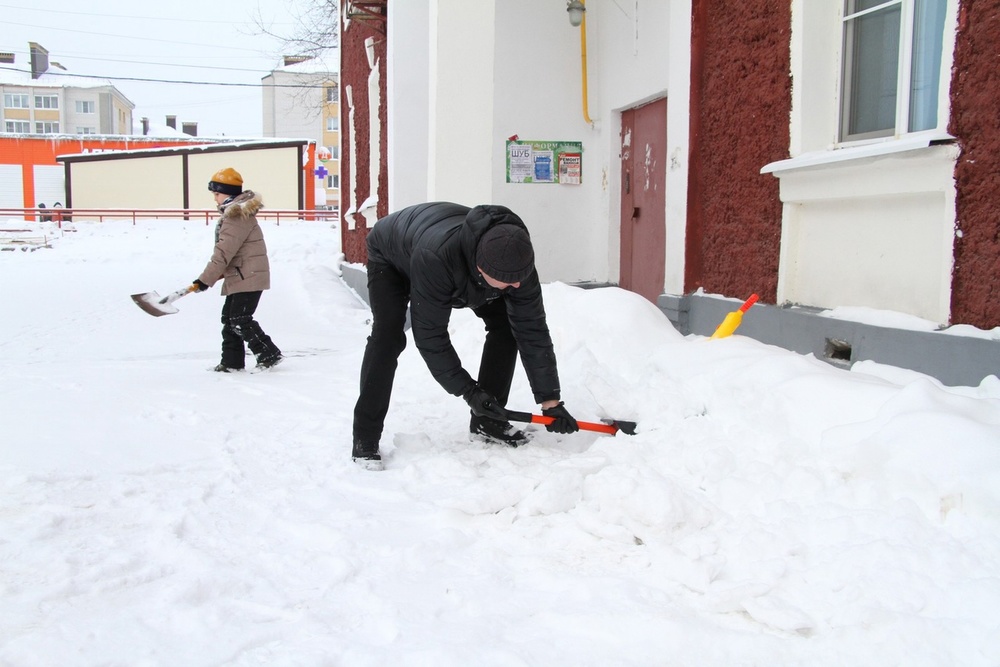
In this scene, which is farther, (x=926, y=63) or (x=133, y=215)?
(x=133, y=215)

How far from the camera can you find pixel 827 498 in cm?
255

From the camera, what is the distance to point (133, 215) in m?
25.8

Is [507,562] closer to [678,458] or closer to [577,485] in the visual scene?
[577,485]

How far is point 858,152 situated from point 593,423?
1.90m

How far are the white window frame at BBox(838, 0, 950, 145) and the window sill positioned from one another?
0.09m

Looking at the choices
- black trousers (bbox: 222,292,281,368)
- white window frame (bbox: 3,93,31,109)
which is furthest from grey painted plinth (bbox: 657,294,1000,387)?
white window frame (bbox: 3,93,31,109)

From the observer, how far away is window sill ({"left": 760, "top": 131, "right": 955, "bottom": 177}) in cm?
353

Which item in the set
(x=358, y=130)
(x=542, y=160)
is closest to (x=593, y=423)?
(x=542, y=160)

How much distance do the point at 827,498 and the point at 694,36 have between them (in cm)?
383

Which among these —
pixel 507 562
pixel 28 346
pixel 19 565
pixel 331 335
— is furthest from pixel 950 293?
pixel 28 346

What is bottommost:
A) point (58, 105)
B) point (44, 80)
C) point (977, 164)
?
point (977, 164)

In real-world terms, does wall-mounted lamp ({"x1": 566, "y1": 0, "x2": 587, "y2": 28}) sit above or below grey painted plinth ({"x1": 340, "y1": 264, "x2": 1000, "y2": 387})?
above

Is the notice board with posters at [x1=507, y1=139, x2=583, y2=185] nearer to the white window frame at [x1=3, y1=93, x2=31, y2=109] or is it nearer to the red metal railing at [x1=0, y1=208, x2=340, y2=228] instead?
the red metal railing at [x1=0, y1=208, x2=340, y2=228]

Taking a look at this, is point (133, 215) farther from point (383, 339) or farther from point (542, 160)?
point (383, 339)
